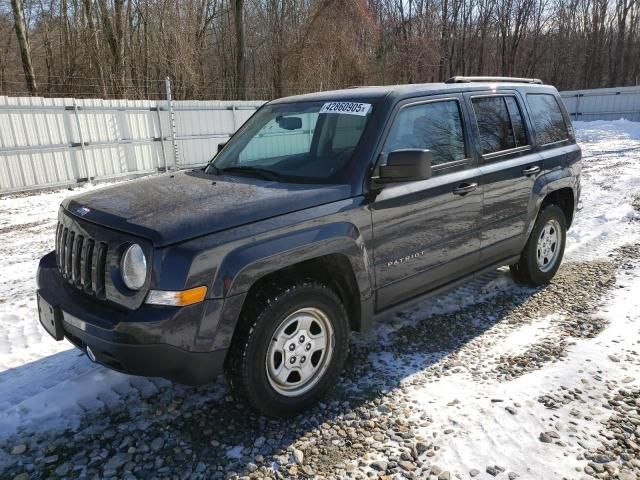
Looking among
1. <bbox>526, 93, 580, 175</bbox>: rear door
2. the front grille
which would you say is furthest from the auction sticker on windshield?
<bbox>526, 93, 580, 175</bbox>: rear door

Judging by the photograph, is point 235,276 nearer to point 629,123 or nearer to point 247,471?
point 247,471

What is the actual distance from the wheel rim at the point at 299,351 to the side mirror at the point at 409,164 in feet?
3.27

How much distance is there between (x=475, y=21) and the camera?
42.5 meters

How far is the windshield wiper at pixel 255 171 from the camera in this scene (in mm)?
3441

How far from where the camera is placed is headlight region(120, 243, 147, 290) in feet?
8.36

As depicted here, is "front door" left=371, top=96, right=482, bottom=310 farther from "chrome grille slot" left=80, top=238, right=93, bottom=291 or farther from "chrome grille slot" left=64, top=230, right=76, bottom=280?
"chrome grille slot" left=64, top=230, right=76, bottom=280

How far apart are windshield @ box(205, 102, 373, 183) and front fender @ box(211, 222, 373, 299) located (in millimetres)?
414

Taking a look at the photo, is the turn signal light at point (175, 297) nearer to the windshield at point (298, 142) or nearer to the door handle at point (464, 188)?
the windshield at point (298, 142)

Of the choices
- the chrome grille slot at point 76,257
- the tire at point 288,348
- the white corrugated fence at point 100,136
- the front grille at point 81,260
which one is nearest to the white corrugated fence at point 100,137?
the white corrugated fence at point 100,136

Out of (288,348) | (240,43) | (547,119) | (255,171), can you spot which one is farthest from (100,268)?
(240,43)

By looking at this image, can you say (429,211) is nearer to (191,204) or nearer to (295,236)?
(295,236)

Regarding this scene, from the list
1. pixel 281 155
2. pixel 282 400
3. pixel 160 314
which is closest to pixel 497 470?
pixel 282 400

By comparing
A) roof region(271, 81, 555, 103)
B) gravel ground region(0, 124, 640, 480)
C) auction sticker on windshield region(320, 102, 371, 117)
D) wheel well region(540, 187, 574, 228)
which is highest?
roof region(271, 81, 555, 103)

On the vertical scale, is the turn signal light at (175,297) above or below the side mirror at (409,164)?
below
